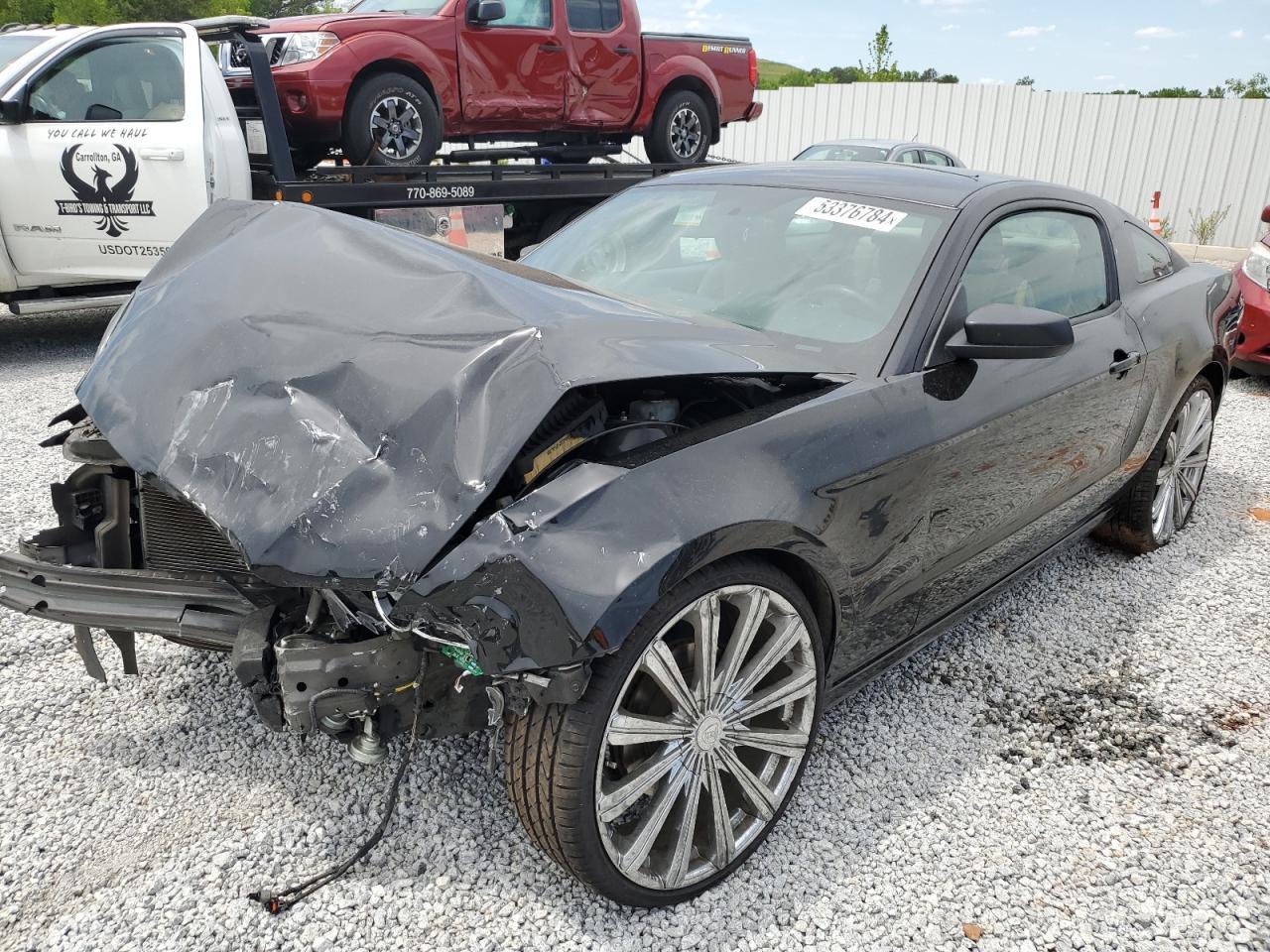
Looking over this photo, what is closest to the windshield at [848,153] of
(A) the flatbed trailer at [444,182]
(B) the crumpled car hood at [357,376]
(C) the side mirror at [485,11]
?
(A) the flatbed trailer at [444,182]

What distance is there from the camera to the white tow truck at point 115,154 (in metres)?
6.11

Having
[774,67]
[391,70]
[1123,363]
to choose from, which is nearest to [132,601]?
[1123,363]

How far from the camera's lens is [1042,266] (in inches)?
128

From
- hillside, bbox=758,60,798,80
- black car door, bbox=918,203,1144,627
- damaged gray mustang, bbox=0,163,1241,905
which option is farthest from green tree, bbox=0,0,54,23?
hillside, bbox=758,60,798,80

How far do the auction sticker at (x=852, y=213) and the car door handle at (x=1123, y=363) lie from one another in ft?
3.38

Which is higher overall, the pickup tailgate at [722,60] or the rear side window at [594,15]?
the rear side window at [594,15]

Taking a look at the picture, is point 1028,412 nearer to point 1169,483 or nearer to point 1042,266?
point 1042,266

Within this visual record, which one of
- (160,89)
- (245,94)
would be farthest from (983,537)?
(245,94)

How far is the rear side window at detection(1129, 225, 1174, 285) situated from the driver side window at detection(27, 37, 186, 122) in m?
5.76

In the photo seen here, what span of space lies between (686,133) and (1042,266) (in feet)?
23.1

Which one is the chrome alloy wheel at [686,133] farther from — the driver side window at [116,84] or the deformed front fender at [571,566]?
the deformed front fender at [571,566]

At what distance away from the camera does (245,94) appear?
23.9 feet

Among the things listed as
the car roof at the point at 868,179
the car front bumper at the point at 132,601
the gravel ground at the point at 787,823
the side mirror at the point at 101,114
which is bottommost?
the gravel ground at the point at 787,823

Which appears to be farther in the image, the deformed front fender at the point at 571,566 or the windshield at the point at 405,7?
the windshield at the point at 405,7
